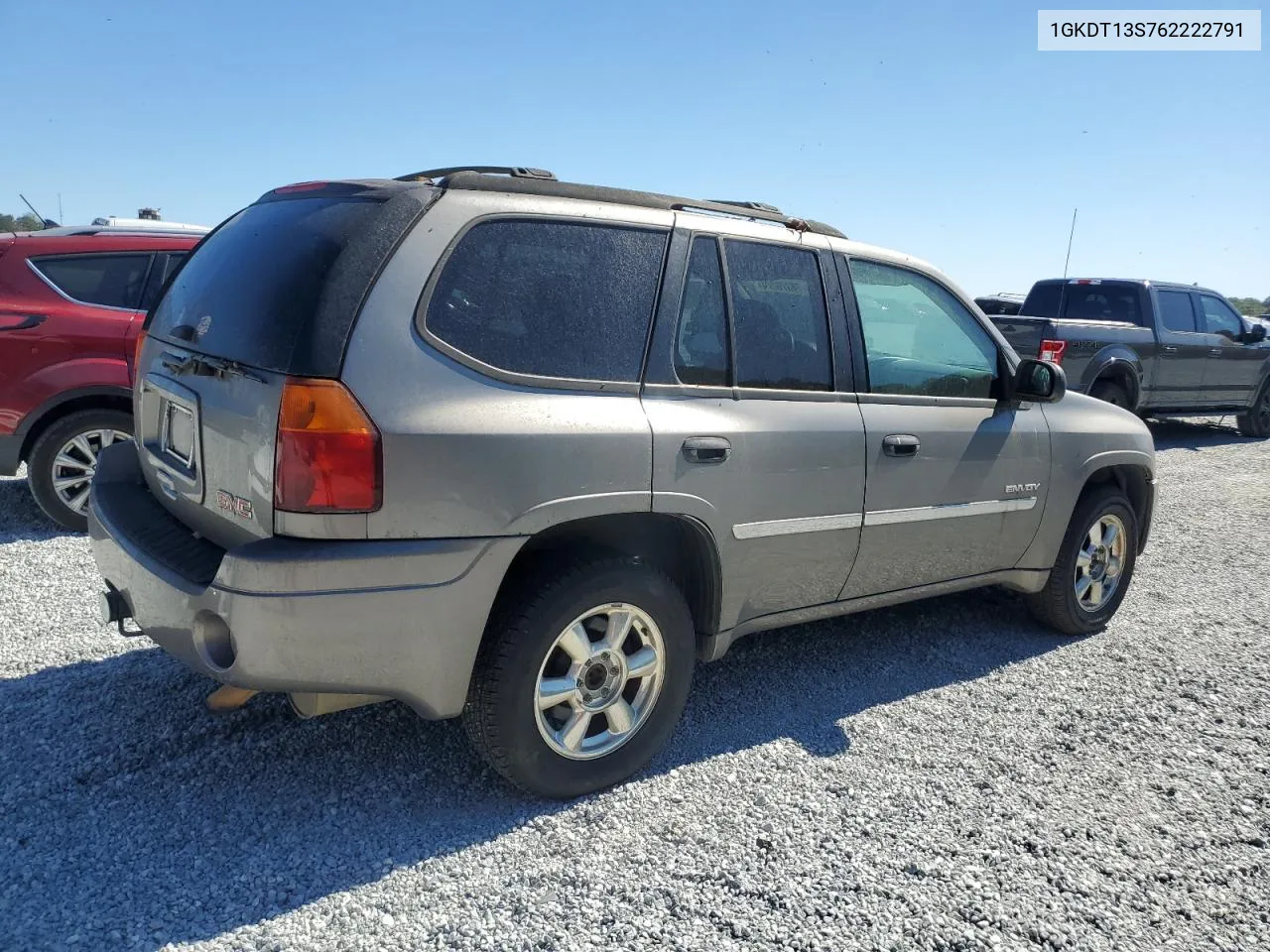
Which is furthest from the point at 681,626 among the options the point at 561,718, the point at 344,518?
the point at 344,518

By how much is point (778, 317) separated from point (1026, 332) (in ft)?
24.3

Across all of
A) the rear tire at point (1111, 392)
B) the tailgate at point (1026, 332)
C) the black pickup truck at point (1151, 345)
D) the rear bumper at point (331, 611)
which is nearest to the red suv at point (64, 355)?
the rear bumper at point (331, 611)

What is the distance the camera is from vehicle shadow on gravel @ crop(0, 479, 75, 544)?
18.3 feet

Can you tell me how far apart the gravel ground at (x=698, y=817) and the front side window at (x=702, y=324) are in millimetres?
1342

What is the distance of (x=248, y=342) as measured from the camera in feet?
8.64

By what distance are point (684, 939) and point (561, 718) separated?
784mm

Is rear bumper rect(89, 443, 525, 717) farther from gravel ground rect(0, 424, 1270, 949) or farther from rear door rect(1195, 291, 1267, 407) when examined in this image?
Result: rear door rect(1195, 291, 1267, 407)

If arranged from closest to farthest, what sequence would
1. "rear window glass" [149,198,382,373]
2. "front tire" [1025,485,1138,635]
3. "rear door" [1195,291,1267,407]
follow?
"rear window glass" [149,198,382,373], "front tire" [1025,485,1138,635], "rear door" [1195,291,1267,407]

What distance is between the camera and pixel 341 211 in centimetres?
273

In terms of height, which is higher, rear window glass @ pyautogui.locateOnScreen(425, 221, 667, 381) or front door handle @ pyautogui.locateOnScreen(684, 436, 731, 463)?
rear window glass @ pyautogui.locateOnScreen(425, 221, 667, 381)

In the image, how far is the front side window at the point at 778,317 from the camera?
3.27m

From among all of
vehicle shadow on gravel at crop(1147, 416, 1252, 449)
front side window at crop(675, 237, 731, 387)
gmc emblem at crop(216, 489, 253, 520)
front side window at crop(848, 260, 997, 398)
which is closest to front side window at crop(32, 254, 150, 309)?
gmc emblem at crop(216, 489, 253, 520)

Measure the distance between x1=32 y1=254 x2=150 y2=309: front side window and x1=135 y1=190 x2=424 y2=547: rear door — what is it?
10.2 feet

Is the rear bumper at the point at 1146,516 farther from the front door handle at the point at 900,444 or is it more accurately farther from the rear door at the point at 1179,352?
the rear door at the point at 1179,352
